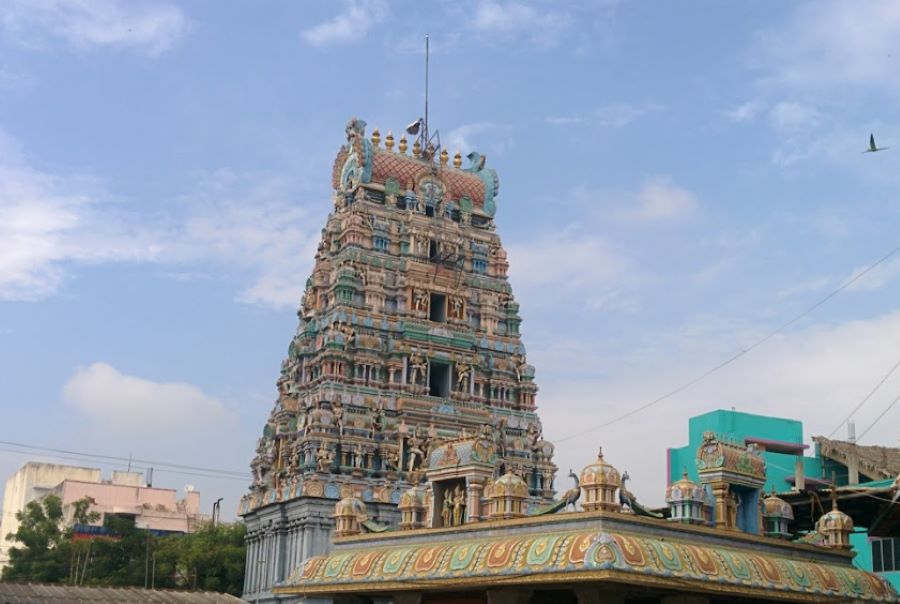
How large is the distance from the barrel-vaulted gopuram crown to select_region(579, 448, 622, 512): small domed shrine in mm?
27126

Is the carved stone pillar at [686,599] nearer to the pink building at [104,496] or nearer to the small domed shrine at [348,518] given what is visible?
the small domed shrine at [348,518]

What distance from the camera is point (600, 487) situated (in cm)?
2212

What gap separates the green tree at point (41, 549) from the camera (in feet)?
221

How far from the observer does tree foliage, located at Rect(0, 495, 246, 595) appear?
62.9 m

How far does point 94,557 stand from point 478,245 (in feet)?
98.8

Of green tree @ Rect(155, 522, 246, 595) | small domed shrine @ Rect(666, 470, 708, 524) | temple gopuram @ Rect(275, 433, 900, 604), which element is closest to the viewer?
temple gopuram @ Rect(275, 433, 900, 604)

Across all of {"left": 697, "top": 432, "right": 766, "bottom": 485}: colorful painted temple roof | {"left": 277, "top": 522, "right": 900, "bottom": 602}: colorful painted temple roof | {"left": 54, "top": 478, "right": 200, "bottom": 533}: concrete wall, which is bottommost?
{"left": 277, "top": 522, "right": 900, "bottom": 602}: colorful painted temple roof

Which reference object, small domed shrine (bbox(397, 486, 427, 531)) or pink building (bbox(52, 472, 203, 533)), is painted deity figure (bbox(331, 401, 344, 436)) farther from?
pink building (bbox(52, 472, 203, 533))

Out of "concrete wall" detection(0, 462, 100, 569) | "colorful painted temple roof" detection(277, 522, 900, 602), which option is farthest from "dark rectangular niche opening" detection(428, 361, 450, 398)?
"concrete wall" detection(0, 462, 100, 569)

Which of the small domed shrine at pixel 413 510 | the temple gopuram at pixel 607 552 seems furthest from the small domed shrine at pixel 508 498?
the small domed shrine at pixel 413 510

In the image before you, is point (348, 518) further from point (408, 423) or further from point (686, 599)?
point (408, 423)

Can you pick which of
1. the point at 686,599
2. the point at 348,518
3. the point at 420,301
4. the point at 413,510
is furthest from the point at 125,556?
the point at 686,599

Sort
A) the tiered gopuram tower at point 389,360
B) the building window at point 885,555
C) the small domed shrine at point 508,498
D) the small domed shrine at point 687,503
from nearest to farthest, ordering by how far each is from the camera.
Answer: the small domed shrine at point 508,498
the small domed shrine at point 687,503
the building window at point 885,555
the tiered gopuram tower at point 389,360

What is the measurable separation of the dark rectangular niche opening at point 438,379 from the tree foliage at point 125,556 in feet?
52.7
